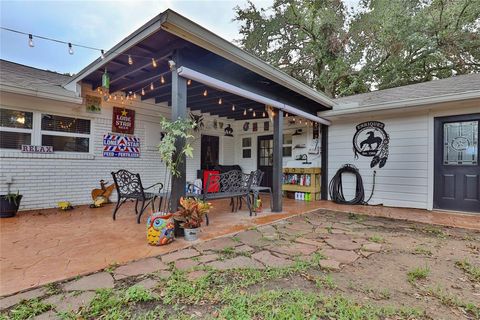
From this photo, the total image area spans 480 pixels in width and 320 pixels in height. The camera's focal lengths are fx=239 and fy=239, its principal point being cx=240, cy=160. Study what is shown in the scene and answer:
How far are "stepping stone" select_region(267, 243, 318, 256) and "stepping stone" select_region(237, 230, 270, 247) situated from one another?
17 cm

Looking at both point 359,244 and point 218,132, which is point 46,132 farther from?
point 359,244

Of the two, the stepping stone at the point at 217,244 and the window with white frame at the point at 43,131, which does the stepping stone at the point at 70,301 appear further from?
the window with white frame at the point at 43,131

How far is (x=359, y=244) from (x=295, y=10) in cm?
1132

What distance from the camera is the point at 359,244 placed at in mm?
3031

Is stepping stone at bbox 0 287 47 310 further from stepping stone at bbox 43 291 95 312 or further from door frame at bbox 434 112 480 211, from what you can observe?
door frame at bbox 434 112 480 211

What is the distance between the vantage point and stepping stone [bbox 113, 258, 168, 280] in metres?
2.11

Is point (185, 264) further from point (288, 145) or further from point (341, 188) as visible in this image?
point (288, 145)

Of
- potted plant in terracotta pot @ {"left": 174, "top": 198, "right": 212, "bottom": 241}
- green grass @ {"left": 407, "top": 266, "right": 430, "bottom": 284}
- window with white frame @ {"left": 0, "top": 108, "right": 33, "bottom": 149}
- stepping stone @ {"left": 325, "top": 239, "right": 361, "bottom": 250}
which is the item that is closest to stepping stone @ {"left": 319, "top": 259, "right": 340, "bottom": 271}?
stepping stone @ {"left": 325, "top": 239, "right": 361, "bottom": 250}

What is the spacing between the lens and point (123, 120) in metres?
6.00

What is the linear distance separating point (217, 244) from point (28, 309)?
5.77 feet

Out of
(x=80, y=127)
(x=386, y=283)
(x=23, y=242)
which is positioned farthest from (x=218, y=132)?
(x=386, y=283)

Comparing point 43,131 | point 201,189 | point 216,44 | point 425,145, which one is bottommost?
point 201,189

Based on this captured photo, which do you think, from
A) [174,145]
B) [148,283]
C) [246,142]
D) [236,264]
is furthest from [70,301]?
[246,142]

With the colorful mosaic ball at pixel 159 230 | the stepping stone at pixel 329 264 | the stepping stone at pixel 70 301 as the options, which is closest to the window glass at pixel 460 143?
the stepping stone at pixel 329 264
